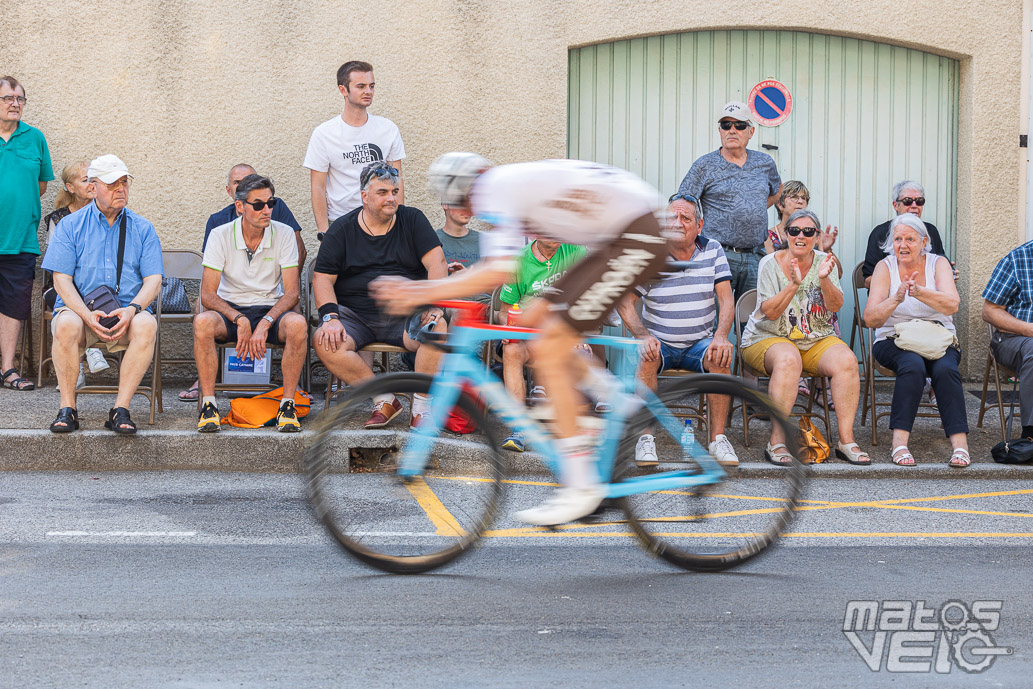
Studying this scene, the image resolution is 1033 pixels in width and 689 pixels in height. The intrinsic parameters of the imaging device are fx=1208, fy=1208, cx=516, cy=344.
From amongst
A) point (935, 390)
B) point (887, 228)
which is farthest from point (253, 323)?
point (887, 228)

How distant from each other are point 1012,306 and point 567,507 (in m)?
4.90

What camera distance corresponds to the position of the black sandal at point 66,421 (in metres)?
7.38

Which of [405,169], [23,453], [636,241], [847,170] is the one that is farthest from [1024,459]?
[23,453]

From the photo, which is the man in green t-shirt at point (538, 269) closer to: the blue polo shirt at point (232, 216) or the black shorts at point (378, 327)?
the black shorts at point (378, 327)

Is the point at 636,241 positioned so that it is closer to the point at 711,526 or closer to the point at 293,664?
the point at 711,526

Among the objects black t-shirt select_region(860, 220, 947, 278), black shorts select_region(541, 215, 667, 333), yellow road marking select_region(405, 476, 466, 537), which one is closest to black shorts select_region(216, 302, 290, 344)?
yellow road marking select_region(405, 476, 466, 537)

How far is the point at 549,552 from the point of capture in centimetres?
536

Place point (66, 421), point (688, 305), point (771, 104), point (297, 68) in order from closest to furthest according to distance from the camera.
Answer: point (66, 421)
point (688, 305)
point (297, 68)
point (771, 104)

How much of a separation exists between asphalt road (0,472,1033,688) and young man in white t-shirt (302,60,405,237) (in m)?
3.33

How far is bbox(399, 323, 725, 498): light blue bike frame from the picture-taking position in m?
4.69

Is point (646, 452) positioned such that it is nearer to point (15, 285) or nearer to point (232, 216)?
point (232, 216)

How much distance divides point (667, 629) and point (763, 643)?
1.11 feet

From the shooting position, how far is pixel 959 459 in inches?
295

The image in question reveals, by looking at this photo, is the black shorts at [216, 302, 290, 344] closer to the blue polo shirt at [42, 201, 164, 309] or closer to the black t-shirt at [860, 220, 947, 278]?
the blue polo shirt at [42, 201, 164, 309]
